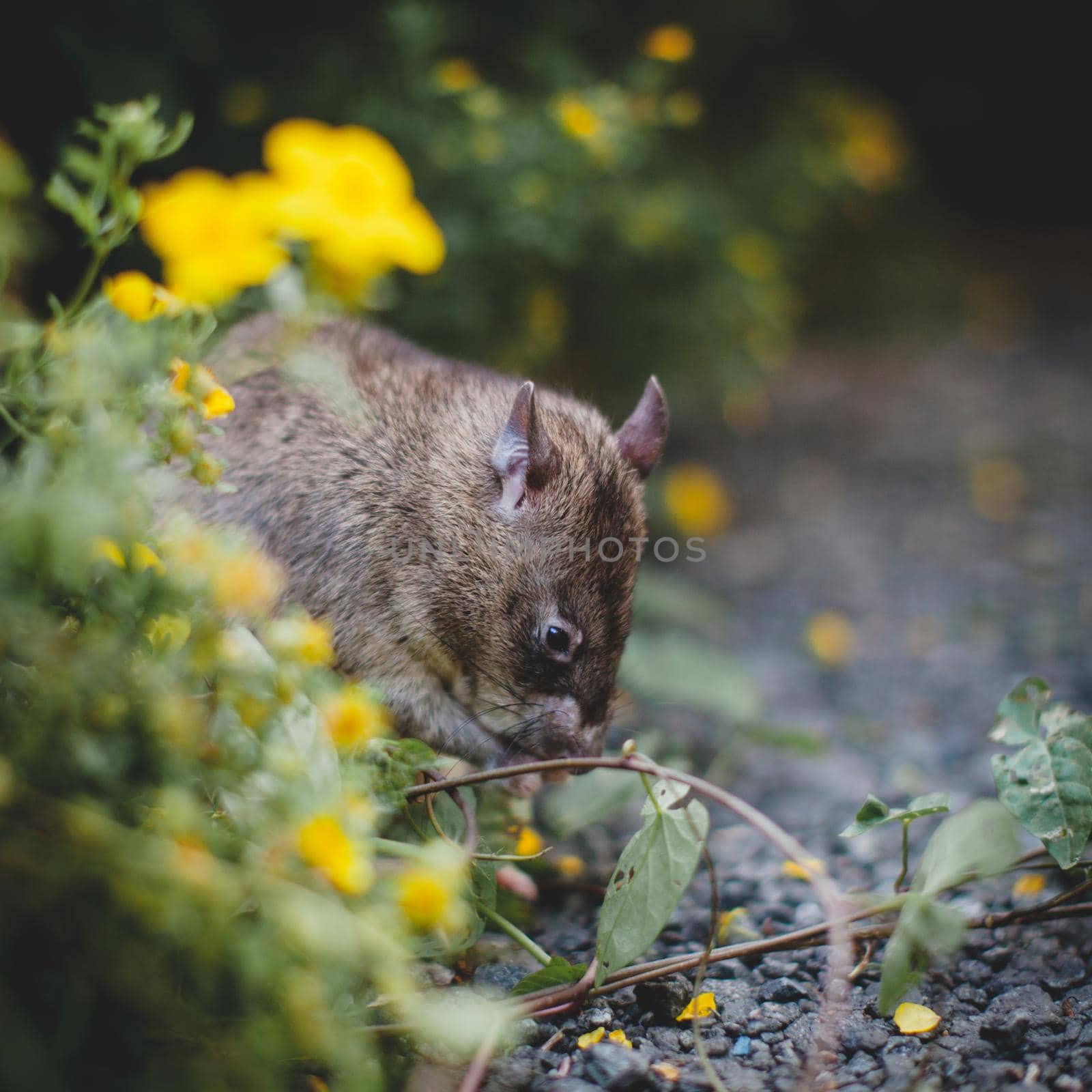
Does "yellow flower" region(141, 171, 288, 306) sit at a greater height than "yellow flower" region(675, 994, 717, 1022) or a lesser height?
greater

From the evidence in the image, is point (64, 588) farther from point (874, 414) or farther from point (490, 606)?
point (874, 414)

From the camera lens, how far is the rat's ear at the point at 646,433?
293 centimetres

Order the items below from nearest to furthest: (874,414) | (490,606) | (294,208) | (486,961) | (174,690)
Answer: (174,690)
(294,208)
(486,961)
(490,606)
(874,414)

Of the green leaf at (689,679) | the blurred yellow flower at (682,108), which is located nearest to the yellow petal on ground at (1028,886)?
the green leaf at (689,679)

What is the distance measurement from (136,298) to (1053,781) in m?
2.17

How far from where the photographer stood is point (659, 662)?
3893 millimetres

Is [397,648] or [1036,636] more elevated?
[397,648]

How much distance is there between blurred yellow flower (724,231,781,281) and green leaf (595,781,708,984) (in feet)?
13.2

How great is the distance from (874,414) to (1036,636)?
331 cm

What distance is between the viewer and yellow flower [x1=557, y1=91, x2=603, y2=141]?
12.6ft

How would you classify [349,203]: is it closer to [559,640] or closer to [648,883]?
[559,640]

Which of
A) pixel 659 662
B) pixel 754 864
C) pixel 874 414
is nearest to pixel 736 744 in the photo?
pixel 659 662

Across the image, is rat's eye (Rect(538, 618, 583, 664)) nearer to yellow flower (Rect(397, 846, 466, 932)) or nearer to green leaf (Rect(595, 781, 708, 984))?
green leaf (Rect(595, 781, 708, 984))

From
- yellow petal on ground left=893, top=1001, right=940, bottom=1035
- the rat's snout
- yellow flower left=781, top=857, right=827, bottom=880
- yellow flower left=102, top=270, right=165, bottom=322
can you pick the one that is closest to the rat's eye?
the rat's snout
